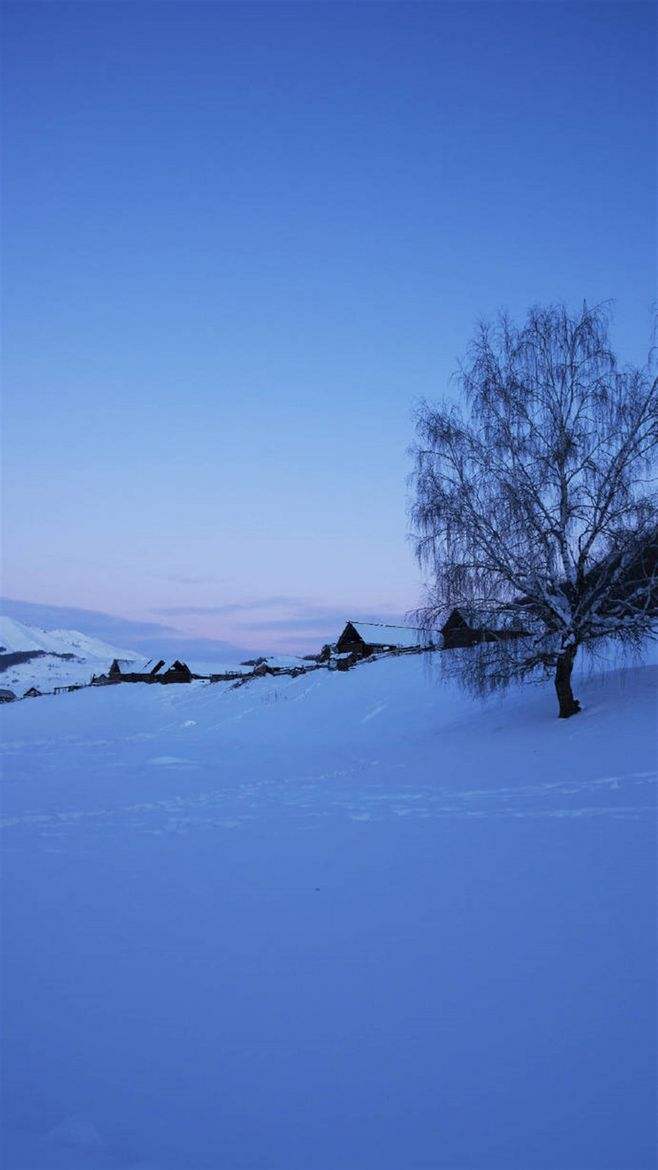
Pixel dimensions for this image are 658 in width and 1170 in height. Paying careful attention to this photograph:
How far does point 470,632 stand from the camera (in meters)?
18.3

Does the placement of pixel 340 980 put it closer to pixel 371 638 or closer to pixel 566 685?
pixel 566 685

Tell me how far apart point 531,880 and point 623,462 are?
41.1ft

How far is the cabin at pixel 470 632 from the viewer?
1714 centimetres

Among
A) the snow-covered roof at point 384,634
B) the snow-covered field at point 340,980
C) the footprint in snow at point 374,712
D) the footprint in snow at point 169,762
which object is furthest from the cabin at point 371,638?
the snow-covered field at point 340,980

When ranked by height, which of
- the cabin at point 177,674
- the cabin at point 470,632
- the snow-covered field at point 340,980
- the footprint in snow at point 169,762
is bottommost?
the footprint in snow at point 169,762

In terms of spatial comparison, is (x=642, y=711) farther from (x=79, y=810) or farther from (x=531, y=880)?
(x=79, y=810)

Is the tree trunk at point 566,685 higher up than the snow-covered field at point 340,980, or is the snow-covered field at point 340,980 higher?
the tree trunk at point 566,685

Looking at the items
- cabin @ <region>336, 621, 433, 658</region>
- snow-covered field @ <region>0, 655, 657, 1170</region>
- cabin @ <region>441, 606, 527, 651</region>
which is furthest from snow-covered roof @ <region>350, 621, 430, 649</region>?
snow-covered field @ <region>0, 655, 657, 1170</region>

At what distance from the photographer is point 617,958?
4.80 m

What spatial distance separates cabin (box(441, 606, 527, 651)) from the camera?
56.2 ft

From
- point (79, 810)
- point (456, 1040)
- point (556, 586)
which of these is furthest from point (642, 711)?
point (456, 1040)

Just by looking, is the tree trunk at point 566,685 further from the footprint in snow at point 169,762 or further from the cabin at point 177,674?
the cabin at point 177,674

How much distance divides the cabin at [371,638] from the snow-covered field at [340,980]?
123 feet

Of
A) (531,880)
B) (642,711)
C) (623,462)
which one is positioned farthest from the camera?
(623,462)
